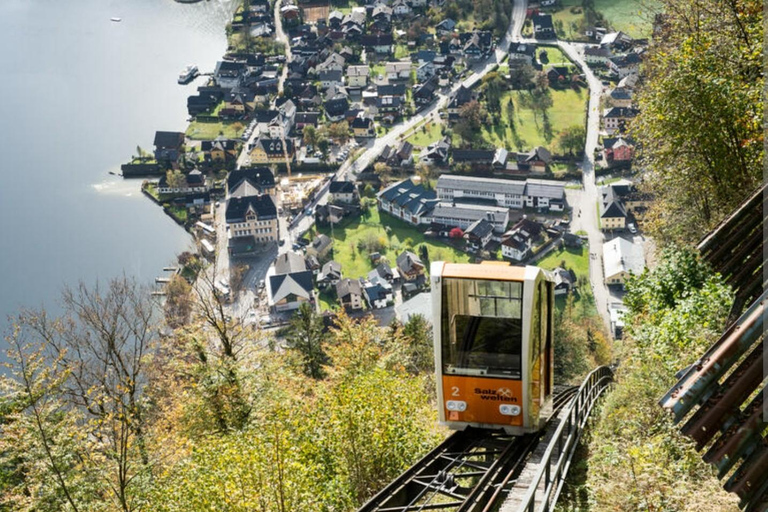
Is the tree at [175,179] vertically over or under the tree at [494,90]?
under

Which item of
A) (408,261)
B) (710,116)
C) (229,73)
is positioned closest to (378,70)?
(229,73)

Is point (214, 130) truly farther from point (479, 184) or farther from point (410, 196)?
point (479, 184)

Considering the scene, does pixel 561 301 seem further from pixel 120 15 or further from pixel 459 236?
pixel 120 15

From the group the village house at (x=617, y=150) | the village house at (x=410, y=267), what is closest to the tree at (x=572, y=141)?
the village house at (x=617, y=150)

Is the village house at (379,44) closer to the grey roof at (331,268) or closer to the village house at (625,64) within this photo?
the village house at (625,64)

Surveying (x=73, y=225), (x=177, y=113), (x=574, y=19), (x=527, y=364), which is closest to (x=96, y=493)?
(x=527, y=364)

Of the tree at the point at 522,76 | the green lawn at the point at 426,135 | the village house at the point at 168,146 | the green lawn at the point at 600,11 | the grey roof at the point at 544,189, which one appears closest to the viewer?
the grey roof at the point at 544,189

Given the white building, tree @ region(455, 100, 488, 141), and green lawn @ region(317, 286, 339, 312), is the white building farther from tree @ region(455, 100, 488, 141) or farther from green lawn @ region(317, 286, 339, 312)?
tree @ region(455, 100, 488, 141)
